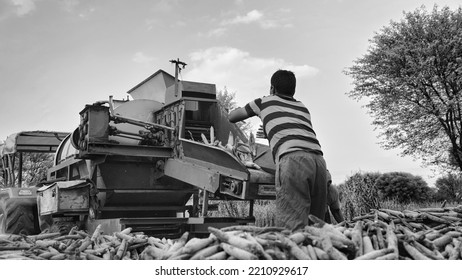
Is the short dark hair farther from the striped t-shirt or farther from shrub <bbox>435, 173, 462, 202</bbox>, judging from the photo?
shrub <bbox>435, 173, 462, 202</bbox>

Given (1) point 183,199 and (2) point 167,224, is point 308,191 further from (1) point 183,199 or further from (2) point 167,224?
(1) point 183,199

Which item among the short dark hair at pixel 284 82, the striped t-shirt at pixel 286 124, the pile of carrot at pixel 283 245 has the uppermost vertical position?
the short dark hair at pixel 284 82

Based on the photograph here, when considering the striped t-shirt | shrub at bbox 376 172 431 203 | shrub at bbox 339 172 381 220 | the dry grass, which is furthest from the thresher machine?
shrub at bbox 376 172 431 203

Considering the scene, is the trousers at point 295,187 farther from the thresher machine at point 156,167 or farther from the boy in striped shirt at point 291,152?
the thresher machine at point 156,167

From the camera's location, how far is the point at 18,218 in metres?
9.20

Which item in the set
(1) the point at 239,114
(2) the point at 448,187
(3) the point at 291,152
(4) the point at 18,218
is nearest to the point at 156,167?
(4) the point at 18,218

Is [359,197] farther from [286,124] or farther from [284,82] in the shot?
[286,124]

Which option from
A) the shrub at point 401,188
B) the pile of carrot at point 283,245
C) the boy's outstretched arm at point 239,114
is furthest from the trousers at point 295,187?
the shrub at point 401,188

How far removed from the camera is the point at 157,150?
8336 mm

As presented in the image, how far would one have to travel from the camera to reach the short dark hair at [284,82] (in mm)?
5562

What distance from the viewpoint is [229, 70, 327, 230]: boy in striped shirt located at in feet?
16.9

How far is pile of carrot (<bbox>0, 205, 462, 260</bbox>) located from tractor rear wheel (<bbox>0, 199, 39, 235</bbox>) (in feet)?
13.1

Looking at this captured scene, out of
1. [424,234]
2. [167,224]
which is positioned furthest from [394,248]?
[167,224]

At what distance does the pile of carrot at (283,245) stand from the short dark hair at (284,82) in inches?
58.7
